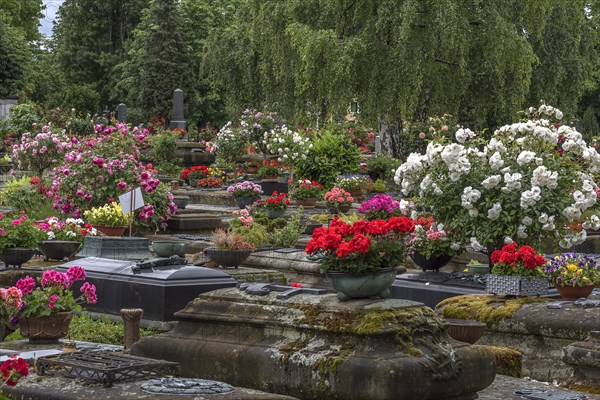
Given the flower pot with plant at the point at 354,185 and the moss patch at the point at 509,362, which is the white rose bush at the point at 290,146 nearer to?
the flower pot with plant at the point at 354,185

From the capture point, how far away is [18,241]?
17.2 meters

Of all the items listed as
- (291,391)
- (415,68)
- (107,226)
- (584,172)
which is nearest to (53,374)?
(291,391)

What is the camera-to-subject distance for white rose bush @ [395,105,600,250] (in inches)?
568

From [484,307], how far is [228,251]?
496cm

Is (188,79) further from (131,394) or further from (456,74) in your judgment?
(131,394)

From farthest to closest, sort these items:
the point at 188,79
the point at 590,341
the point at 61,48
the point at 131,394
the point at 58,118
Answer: the point at 61,48 < the point at 188,79 < the point at 58,118 < the point at 590,341 < the point at 131,394

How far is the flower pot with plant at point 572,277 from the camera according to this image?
13102 millimetres

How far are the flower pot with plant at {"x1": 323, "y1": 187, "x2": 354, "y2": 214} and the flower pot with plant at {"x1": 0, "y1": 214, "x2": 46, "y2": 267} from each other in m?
8.57

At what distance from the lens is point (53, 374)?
9.45m

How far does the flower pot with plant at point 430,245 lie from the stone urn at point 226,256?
261 centimetres

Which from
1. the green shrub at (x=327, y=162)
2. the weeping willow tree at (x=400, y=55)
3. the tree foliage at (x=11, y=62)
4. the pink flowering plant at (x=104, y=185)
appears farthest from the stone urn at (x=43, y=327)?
the tree foliage at (x=11, y=62)

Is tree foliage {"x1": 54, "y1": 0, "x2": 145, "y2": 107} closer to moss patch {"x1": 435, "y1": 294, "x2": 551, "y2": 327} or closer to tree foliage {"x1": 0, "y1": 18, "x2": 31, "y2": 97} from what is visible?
tree foliage {"x1": 0, "y1": 18, "x2": 31, "y2": 97}

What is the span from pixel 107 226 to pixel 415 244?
670 centimetres

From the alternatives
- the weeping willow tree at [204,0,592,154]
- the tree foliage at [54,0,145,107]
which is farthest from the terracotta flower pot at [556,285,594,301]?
the tree foliage at [54,0,145,107]
